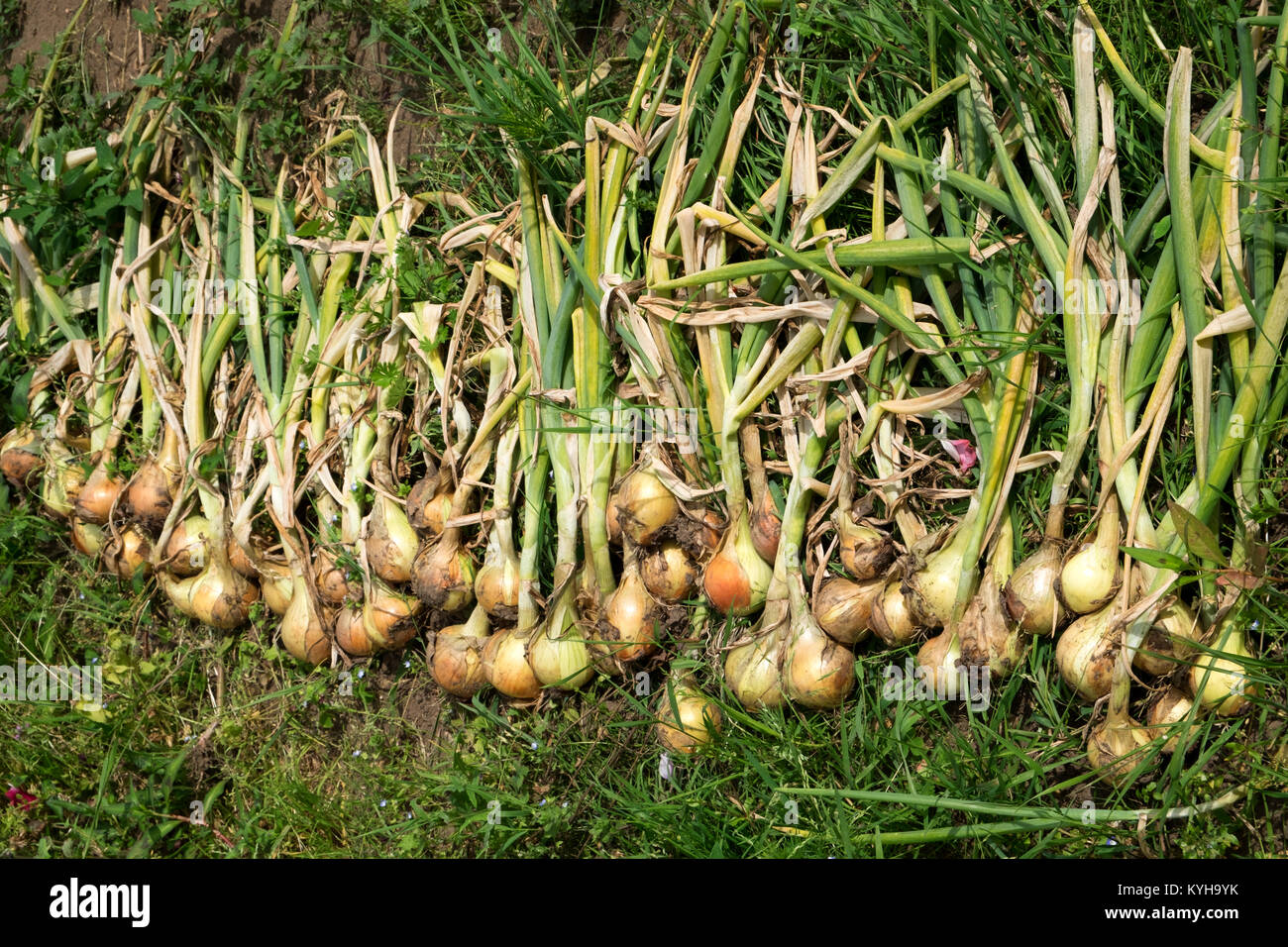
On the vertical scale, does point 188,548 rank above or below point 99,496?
below

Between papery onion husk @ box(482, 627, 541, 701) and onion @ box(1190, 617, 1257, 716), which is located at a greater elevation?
onion @ box(1190, 617, 1257, 716)

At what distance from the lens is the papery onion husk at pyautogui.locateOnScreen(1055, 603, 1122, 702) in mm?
1562

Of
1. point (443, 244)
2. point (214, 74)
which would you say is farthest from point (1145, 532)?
point (214, 74)

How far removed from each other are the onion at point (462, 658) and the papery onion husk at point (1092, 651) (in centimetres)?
106

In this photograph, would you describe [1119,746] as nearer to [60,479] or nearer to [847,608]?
[847,608]

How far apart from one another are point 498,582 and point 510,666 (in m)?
0.16

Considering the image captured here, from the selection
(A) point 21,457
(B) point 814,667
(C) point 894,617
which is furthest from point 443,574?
(A) point 21,457

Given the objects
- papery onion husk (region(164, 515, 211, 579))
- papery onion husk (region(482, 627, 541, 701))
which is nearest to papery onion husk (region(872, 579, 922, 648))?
papery onion husk (region(482, 627, 541, 701))

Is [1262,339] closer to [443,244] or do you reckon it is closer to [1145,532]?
[1145,532]

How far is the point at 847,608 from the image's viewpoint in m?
1.72

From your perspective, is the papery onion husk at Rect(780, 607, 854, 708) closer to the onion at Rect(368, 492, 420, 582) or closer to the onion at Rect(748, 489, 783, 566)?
the onion at Rect(748, 489, 783, 566)

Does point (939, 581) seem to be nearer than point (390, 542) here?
Yes

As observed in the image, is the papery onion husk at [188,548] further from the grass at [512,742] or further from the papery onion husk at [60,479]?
the papery onion husk at [60,479]

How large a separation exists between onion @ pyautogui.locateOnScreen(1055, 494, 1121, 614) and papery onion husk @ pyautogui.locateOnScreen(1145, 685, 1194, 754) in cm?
17
